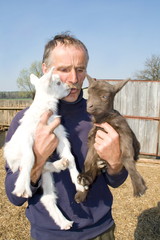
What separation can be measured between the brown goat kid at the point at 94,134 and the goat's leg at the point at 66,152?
7 centimetres

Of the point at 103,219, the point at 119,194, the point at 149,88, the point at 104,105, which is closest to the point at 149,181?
the point at 119,194

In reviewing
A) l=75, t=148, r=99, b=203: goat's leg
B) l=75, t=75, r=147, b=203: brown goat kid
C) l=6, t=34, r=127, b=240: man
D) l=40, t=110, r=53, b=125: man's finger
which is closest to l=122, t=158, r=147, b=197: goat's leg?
l=75, t=75, r=147, b=203: brown goat kid

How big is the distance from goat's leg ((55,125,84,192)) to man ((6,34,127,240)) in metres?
0.14

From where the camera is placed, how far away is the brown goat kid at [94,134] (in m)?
2.40

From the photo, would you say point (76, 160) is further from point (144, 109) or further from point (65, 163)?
point (144, 109)

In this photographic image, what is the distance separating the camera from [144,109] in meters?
10.7

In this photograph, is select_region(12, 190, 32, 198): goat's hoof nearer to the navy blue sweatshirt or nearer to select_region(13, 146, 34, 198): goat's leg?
select_region(13, 146, 34, 198): goat's leg

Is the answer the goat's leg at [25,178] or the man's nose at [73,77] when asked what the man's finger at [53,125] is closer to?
the goat's leg at [25,178]

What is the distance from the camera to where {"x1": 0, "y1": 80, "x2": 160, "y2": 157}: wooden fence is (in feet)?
34.3

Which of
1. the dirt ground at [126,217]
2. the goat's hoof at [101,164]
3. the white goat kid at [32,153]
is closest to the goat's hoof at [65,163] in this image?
the white goat kid at [32,153]

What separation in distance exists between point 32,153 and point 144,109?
9028 millimetres

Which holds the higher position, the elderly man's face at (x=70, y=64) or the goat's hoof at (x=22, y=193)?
the elderly man's face at (x=70, y=64)

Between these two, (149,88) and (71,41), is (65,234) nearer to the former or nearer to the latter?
(71,41)

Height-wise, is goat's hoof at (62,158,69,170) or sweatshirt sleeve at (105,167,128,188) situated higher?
goat's hoof at (62,158,69,170)
